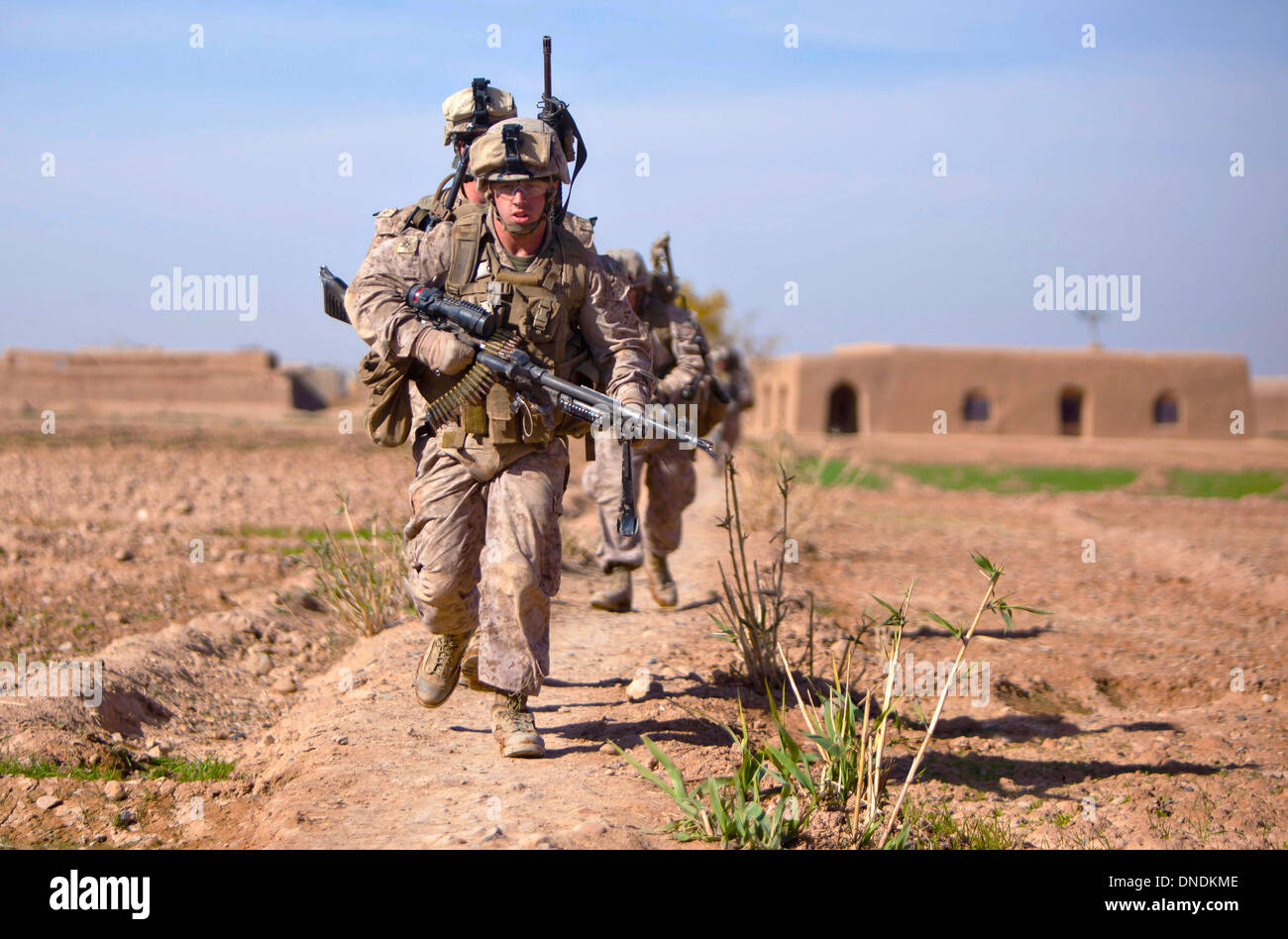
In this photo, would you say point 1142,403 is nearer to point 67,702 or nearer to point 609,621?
point 609,621

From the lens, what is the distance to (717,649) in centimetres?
562

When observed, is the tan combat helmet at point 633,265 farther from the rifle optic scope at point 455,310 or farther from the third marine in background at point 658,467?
the rifle optic scope at point 455,310

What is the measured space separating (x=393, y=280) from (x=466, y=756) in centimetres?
157

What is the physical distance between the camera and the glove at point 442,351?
3.82m

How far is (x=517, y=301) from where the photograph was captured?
13.3 ft

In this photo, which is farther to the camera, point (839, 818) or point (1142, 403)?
point (1142, 403)

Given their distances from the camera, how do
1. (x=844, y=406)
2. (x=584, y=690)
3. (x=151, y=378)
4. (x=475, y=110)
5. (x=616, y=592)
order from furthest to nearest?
(x=844, y=406), (x=151, y=378), (x=616, y=592), (x=584, y=690), (x=475, y=110)

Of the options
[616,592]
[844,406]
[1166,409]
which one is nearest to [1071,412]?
[1166,409]

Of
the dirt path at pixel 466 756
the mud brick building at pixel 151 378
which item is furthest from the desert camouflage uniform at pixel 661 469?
the mud brick building at pixel 151 378

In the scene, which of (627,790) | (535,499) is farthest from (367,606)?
(627,790)

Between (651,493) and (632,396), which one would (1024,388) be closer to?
(651,493)

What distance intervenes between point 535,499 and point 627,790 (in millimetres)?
961

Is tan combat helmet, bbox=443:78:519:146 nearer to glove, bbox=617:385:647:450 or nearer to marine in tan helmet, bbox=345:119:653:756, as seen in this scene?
marine in tan helmet, bbox=345:119:653:756

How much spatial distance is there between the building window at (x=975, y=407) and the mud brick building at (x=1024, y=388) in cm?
2
